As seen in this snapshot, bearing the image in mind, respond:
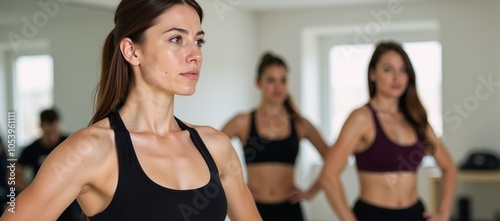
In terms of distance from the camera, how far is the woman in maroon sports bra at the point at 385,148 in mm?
3324

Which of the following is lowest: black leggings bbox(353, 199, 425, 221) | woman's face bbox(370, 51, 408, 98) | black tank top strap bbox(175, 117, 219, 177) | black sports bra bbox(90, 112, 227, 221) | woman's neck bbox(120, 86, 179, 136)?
black leggings bbox(353, 199, 425, 221)

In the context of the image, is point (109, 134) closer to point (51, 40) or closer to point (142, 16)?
point (142, 16)

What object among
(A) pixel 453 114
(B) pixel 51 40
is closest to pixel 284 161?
(B) pixel 51 40

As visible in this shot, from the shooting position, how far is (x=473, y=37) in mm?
5879

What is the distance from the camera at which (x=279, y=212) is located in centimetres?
404

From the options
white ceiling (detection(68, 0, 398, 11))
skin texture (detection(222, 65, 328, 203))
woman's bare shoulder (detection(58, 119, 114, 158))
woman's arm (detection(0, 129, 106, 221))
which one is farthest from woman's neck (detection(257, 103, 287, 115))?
woman's arm (detection(0, 129, 106, 221))

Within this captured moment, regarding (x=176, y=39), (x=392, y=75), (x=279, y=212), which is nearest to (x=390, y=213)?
(x=392, y=75)

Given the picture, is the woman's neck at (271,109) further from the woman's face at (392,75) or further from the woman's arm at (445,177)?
the woman's arm at (445,177)

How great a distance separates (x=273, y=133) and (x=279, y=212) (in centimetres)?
47

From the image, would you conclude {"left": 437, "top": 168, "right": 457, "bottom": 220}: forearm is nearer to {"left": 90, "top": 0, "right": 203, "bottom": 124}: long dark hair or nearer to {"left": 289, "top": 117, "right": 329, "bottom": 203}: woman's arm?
{"left": 289, "top": 117, "right": 329, "bottom": 203}: woman's arm

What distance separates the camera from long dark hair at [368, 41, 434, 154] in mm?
3425

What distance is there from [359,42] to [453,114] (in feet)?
3.80

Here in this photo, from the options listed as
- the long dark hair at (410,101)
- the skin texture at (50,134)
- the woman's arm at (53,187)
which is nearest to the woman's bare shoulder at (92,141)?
the woman's arm at (53,187)

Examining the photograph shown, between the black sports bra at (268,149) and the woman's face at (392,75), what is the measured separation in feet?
2.70
